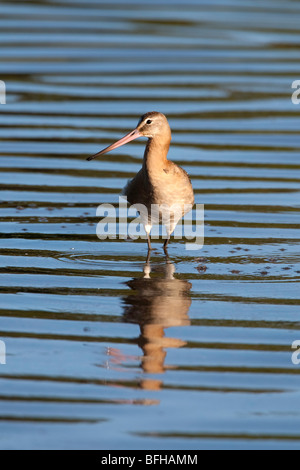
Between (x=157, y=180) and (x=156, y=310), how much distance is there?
2.01 metres

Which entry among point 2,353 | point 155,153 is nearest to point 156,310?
point 2,353

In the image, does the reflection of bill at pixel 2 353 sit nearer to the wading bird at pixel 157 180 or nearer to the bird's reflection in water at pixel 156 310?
the bird's reflection in water at pixel 156 310

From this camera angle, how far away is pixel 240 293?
7828mm

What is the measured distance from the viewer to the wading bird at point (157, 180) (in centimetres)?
916

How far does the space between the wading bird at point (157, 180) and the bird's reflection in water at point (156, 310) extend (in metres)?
0.56

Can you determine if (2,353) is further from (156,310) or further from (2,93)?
(2,93)

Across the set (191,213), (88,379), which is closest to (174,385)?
(88,379)

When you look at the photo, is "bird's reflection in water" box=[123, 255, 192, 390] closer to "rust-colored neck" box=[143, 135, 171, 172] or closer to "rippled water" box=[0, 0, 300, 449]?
"rippled water" box=[0, 0, 300, 449]

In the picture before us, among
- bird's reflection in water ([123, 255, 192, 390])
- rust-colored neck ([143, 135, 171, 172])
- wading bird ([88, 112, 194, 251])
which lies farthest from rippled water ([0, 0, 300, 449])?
rust-colored neck ([143, 135, 171, 172])

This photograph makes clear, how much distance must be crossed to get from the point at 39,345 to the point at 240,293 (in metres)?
1.89

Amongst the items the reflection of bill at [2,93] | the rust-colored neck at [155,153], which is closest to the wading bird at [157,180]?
the rust-colored neck at [155,153]

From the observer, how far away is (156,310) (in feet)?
24.6

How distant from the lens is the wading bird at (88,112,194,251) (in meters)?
9.16
